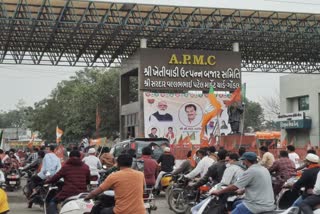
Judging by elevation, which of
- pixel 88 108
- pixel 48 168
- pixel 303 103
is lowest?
pixel 48 168

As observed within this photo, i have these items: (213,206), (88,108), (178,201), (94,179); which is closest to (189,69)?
(94,179)

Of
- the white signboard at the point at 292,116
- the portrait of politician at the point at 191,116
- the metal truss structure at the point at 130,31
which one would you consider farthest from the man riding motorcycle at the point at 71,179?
the white signboard at the point at 292,116

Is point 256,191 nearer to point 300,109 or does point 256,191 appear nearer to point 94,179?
point 94,179

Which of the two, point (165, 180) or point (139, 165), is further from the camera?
point (165, 180)

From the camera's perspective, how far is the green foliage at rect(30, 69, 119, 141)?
61.7m

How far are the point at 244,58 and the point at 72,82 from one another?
40.6m

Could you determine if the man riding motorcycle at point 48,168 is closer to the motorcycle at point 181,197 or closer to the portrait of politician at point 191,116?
the motorcycle at point 181,197

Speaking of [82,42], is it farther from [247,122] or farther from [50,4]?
[247,122]

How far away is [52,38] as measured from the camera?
36.5 metres

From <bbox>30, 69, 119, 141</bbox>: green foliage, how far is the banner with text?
17.5 metres

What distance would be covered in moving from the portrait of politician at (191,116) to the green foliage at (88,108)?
725 inches

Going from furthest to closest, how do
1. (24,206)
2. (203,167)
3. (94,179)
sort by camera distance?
(24,206) → (94,179) → (203,167)

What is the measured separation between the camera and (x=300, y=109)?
55250mm

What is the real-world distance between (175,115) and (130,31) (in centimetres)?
600
